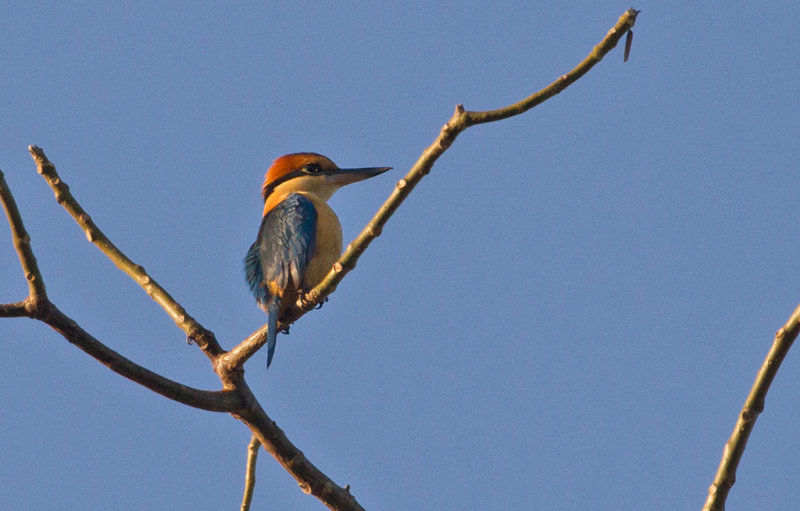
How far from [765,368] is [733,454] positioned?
25 cm

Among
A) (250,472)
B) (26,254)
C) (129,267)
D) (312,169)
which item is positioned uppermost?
(312,169)

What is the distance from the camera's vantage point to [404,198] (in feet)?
9.50

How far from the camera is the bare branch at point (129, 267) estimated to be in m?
3.42

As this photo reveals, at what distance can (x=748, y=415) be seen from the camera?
7.94 feet

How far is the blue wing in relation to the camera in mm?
4812

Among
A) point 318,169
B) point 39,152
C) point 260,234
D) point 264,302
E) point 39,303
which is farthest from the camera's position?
point 318,169

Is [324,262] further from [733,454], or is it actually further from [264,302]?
[733,454]

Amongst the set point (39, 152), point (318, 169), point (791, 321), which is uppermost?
point (318, 169)

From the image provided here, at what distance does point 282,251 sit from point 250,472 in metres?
1.65

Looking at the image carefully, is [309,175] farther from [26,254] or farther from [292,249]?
[26,254]

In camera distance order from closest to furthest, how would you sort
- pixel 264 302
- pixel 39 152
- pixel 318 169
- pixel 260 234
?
1. pixel 39 152
2. pixel 264 302
3. pixel 260 234
4. pixel 318 169

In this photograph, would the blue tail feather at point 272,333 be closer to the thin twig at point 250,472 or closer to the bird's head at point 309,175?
the thin twig at point 250,472

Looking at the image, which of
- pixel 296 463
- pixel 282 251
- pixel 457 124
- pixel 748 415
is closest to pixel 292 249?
pixel 282 251

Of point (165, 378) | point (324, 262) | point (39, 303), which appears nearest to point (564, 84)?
Answer: point (165, 378)
